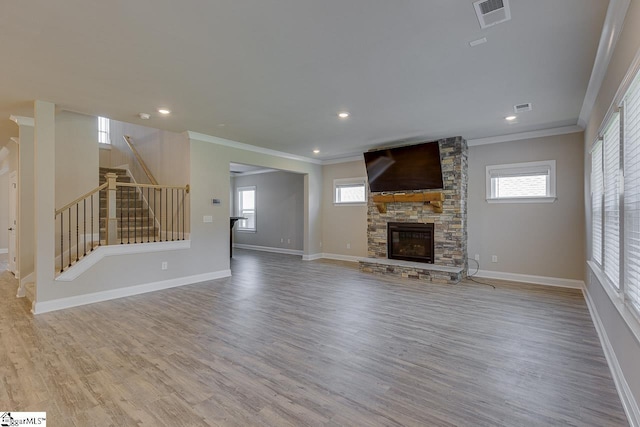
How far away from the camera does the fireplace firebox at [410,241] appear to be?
625 centimetres

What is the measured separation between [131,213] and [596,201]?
7888 millimetres

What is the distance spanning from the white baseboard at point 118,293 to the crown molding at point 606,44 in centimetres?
606

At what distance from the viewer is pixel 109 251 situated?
4.59m

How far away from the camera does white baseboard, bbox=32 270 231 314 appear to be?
13.2 ft


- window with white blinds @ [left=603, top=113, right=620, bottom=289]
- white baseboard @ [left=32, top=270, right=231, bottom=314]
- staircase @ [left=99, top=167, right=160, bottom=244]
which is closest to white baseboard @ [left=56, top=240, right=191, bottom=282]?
white baseboard @ [left=32, top=270, right=231, bottom=314]

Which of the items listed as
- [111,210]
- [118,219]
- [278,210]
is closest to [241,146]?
[111,210]

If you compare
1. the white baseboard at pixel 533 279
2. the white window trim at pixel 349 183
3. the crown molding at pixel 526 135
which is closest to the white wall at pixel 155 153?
the white window trim at pixel 349 183

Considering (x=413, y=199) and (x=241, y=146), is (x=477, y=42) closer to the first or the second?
(x=413, y=199)

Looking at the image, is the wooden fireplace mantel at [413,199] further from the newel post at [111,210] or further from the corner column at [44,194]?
the corner column at [44,194]

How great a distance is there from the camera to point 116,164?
7668mm

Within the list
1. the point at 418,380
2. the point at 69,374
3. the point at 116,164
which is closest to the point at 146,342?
the point at 69,374

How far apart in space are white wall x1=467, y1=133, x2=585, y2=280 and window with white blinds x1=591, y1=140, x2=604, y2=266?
52.4 inches

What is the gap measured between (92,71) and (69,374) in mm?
2795

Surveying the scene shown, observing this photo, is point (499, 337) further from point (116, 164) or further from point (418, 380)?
point (116, 164)
